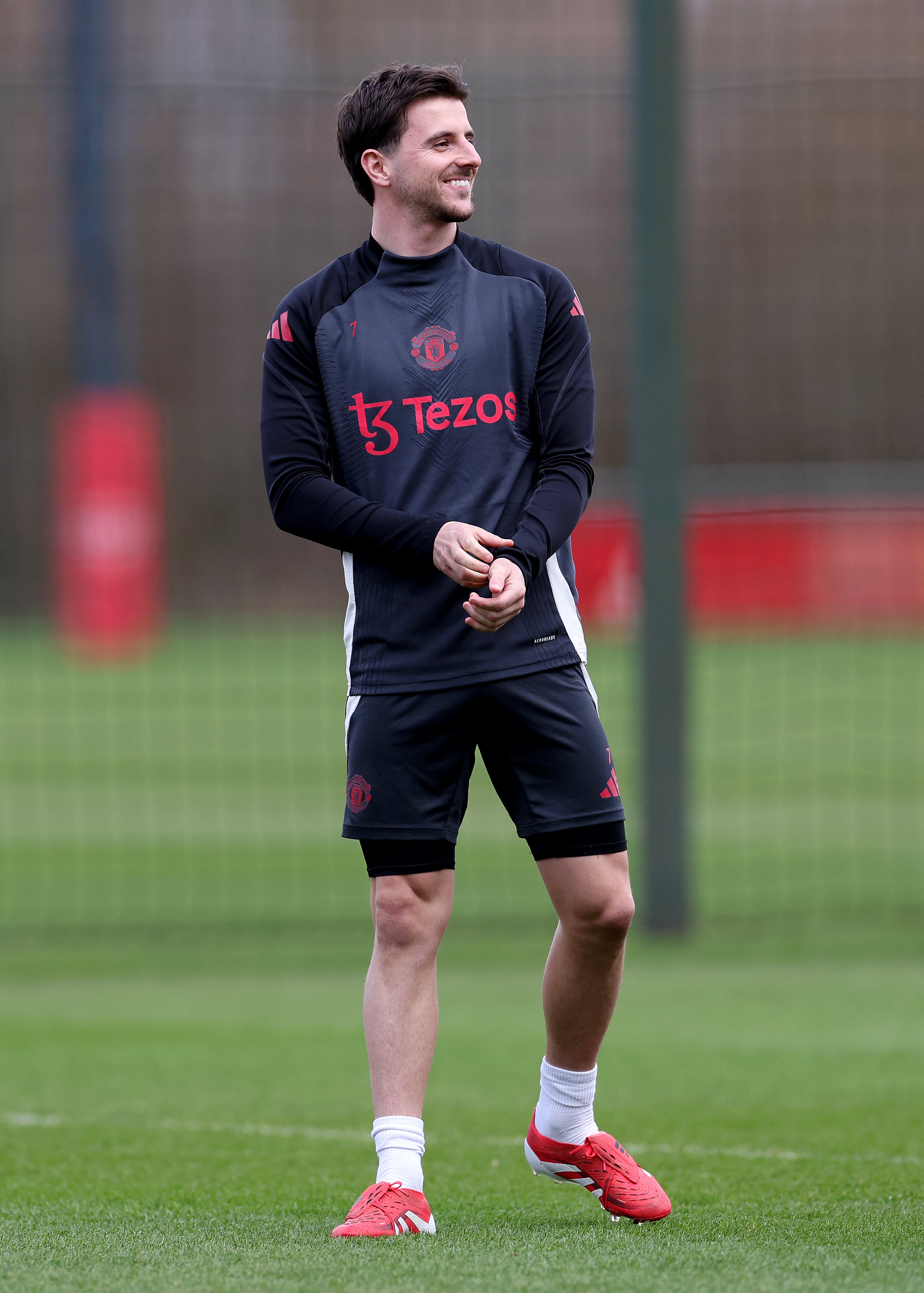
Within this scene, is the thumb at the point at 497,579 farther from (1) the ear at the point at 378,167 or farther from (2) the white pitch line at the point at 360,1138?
(2) the white pitch line at the point at 360,1138

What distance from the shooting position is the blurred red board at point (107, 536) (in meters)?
21.0

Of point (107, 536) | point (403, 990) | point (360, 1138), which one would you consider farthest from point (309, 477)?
point (107, 536)

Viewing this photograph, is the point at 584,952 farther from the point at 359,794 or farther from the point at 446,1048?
the point at 446,1048

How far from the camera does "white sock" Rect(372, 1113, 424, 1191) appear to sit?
326 centimetres

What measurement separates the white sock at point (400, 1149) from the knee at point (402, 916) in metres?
0.31

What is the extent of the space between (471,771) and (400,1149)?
0.68m

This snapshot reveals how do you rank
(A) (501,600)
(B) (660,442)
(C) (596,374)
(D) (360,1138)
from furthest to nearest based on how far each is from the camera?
(C) (596,374), (B) (660,442), (D) (360,1138), (A) (501,600)

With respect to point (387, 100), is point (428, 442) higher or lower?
lower

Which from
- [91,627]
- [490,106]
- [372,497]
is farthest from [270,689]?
[372,497]

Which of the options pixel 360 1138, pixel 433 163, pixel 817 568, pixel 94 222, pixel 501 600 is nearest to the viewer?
pixel 501 600

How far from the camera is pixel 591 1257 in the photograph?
305 cm

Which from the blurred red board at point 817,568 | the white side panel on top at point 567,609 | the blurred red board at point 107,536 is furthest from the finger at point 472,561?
the blurred red board at point 107,536

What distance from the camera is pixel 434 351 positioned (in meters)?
3.35

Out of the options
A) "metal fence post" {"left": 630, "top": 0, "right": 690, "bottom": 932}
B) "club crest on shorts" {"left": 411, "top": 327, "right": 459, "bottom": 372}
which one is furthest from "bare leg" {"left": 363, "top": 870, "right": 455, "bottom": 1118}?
"metal fence post" {"left": 630, "top": 0, "right": 690, "bottom": 932}
